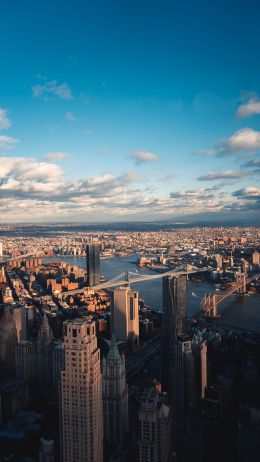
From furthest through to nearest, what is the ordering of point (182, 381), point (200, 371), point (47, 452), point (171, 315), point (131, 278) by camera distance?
point (131, 278)
point (171, 315)
point (200, 371)
point (182, 381)
point (47, 452)

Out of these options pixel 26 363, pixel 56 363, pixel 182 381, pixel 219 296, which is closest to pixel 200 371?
pixel 182 381

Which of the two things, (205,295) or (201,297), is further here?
(201,297)

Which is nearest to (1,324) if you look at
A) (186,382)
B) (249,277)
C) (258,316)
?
(186,382)

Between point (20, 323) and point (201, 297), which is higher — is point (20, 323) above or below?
above

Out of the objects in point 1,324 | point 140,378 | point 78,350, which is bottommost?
point 140,378

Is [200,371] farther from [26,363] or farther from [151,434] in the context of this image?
[26,363]

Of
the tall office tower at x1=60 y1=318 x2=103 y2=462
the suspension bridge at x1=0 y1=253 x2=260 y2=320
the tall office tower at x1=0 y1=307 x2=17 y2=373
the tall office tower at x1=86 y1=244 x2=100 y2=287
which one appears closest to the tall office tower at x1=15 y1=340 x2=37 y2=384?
the tall office tower at x1=0 y1=307 x2=17 y2=373

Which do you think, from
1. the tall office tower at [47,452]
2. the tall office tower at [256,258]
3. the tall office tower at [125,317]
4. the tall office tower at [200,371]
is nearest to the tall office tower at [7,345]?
the tall office tower at [125,317]

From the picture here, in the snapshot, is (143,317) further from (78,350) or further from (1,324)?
(78,350)
